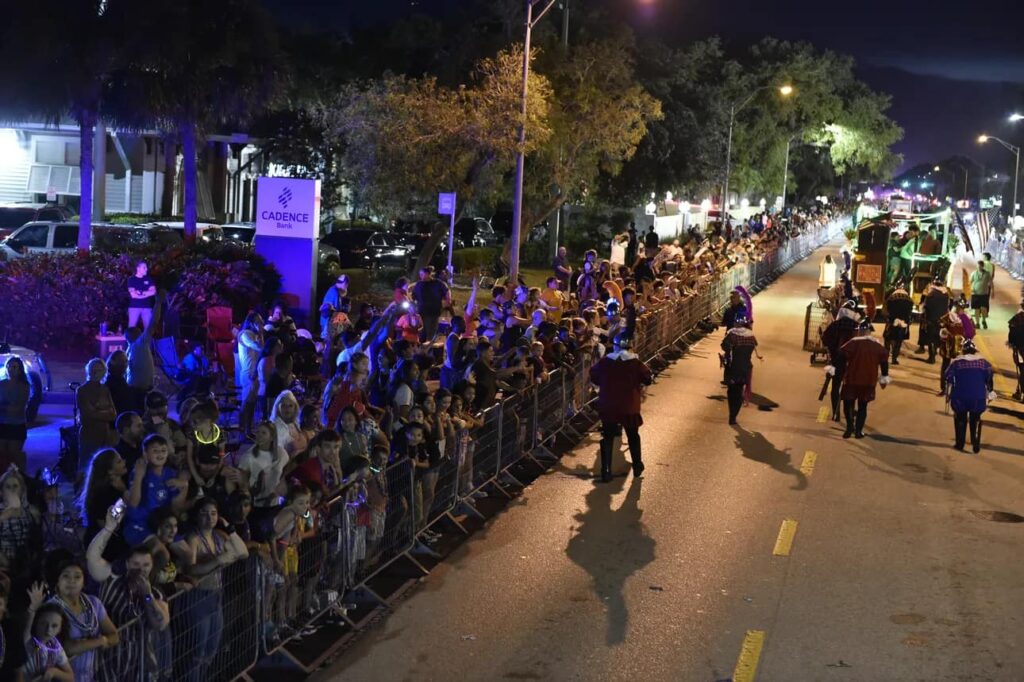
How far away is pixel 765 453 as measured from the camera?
1623cm

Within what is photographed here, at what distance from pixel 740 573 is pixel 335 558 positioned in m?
3.64

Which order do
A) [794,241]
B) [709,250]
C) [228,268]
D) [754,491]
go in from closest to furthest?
[754,491]
[228,268]
[709,250]
[794,241]

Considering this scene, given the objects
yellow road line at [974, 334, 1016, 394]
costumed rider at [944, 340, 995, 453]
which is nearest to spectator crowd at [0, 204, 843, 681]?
costumed rider at [944, 340, 995, 453]

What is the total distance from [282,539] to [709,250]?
25889 mm

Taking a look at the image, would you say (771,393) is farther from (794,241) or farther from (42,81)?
(794,241)

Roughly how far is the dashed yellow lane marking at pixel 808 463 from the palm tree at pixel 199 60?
14.1m

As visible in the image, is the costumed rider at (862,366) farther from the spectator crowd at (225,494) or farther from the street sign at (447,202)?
the street sign at (447,202)

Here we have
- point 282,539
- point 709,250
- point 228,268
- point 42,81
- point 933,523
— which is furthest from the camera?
point 709,250

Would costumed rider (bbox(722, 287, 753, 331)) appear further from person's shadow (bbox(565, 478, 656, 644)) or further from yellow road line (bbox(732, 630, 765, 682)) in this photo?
yellow road line (bbox(732, 630, 765, 682))

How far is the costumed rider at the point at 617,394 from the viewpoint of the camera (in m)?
14.2

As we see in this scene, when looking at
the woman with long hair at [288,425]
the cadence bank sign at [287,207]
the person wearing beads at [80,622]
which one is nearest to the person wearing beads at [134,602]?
the person wearing beads at [80,622]

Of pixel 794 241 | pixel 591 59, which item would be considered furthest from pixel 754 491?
pixel 794 241

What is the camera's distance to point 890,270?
30.1m

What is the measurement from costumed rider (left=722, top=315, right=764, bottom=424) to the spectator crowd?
2590mm
